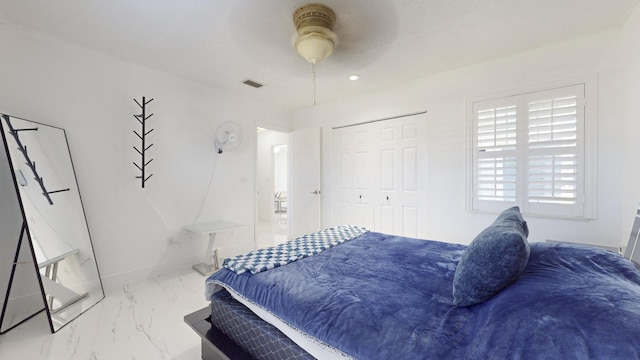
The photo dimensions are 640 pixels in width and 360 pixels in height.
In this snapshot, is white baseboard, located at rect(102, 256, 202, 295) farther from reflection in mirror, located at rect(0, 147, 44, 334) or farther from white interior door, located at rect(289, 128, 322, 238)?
white interior door, located at rect(289, 128, 322, 238)

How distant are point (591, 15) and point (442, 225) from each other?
2.28 m

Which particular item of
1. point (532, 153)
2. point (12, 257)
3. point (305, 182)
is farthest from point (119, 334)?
point (532, 153)

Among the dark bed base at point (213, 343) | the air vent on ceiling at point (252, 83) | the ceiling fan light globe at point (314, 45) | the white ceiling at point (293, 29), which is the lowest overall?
the dark bed base at point (213, 343)

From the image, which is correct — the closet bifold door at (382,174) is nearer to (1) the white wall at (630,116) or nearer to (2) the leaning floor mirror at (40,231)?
(1) the white wall at (630,116)

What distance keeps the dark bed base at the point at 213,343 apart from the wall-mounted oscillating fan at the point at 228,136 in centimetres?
236

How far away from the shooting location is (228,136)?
3.54 m

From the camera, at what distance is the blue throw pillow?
99cm

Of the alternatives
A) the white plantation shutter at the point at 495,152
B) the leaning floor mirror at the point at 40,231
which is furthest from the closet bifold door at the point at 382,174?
the leaning floor mirror at the point at 40,231

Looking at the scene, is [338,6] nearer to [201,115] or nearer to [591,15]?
[591,15]

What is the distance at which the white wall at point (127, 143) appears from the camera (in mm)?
2338

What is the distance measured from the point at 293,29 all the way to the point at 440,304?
7.36 feet

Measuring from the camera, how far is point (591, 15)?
2.03 metres

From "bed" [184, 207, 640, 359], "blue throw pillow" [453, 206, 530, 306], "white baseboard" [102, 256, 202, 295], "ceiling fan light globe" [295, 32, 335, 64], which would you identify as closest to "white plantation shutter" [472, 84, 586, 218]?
"bed" [184, 207, 640, 359]

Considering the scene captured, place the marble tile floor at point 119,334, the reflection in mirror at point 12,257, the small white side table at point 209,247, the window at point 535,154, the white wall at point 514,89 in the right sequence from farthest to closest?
the small white side table at point 209,247, the window at point 535,154, the white wall at point 514,89, the reflection in mirror at point 12,257, the marble tile floor at point 119,334
